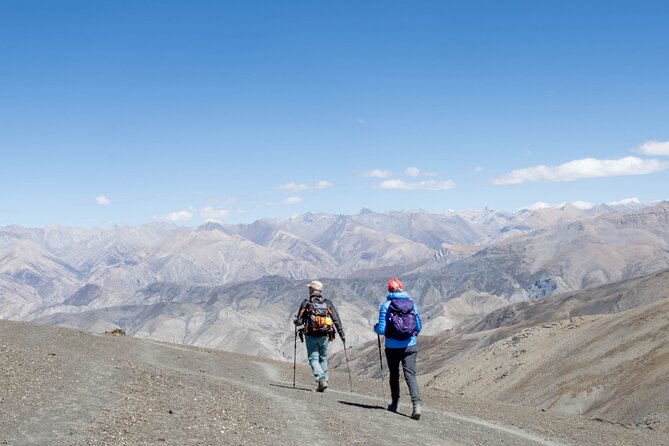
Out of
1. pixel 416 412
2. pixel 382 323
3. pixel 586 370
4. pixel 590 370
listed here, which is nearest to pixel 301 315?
pixel 382 323

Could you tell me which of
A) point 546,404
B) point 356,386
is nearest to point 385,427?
point 356,386

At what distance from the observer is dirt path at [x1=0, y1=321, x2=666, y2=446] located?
35.5ft

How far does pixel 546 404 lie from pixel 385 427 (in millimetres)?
29712

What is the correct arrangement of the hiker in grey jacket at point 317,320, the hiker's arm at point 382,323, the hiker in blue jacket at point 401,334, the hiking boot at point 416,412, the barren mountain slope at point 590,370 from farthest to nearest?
the barren mountain slope at point 590,370, the hiker in grey jacket at point 317,320, the hiker's arm at point 382,323, the hiker in blue jacket at point 401,334, the hiking boot at point 416,412

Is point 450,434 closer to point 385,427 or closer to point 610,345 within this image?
point 385,427

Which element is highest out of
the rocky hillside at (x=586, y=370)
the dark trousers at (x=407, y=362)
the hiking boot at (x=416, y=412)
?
the dark trousers at (x=407, y=362)

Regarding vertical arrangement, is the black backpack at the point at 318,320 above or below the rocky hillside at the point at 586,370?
above

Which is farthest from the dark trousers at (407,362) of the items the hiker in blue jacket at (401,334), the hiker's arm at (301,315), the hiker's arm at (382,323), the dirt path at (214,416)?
the hiker's arm at (301,315)

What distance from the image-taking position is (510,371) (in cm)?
5525

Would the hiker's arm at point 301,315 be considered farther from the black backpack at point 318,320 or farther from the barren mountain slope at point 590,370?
the barren mountain slope at point 590,370

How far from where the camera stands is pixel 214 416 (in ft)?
41.5

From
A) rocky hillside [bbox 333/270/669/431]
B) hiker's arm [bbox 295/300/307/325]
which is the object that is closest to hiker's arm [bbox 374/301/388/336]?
hiker's arm [bbox 295/300/307/325]

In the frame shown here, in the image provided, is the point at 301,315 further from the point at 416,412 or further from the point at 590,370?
the point at 590,370

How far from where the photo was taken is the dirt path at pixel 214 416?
35.5 feet
